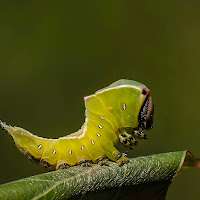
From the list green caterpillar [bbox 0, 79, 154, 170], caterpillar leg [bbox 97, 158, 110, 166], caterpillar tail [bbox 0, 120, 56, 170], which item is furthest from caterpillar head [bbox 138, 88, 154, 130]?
caterpillar tail [bbox 0, 120, 56, 170]

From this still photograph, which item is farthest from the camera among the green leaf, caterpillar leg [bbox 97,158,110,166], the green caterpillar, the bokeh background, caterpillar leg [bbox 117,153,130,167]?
the bokeh background

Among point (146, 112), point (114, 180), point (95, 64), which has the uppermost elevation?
point (95, 64)

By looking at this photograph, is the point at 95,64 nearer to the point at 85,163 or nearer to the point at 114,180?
the point at 85,163

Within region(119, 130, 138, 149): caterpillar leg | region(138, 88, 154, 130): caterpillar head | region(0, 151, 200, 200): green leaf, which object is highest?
region(138, 88, 154, 130): caterpillar head

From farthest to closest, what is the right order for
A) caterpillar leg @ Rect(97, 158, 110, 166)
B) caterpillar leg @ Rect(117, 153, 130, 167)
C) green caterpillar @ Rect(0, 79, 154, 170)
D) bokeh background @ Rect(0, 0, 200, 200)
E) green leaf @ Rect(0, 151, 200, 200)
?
bokeh background @ Rect(0, 0, 200, 200) → green caterpillar @ Rect(0, 79, 154, 170) → caterpillar leg @ Rect(97, 158, 110, 166) → caterpillar leg @ Rect(117, 153, 130, 167) → green leaf @ Rect(0, 151, 200, 200)

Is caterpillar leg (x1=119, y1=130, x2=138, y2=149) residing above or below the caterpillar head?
below

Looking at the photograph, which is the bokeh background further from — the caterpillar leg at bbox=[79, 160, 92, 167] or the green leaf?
the green leaf

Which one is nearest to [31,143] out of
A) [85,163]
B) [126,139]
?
[85,163]
